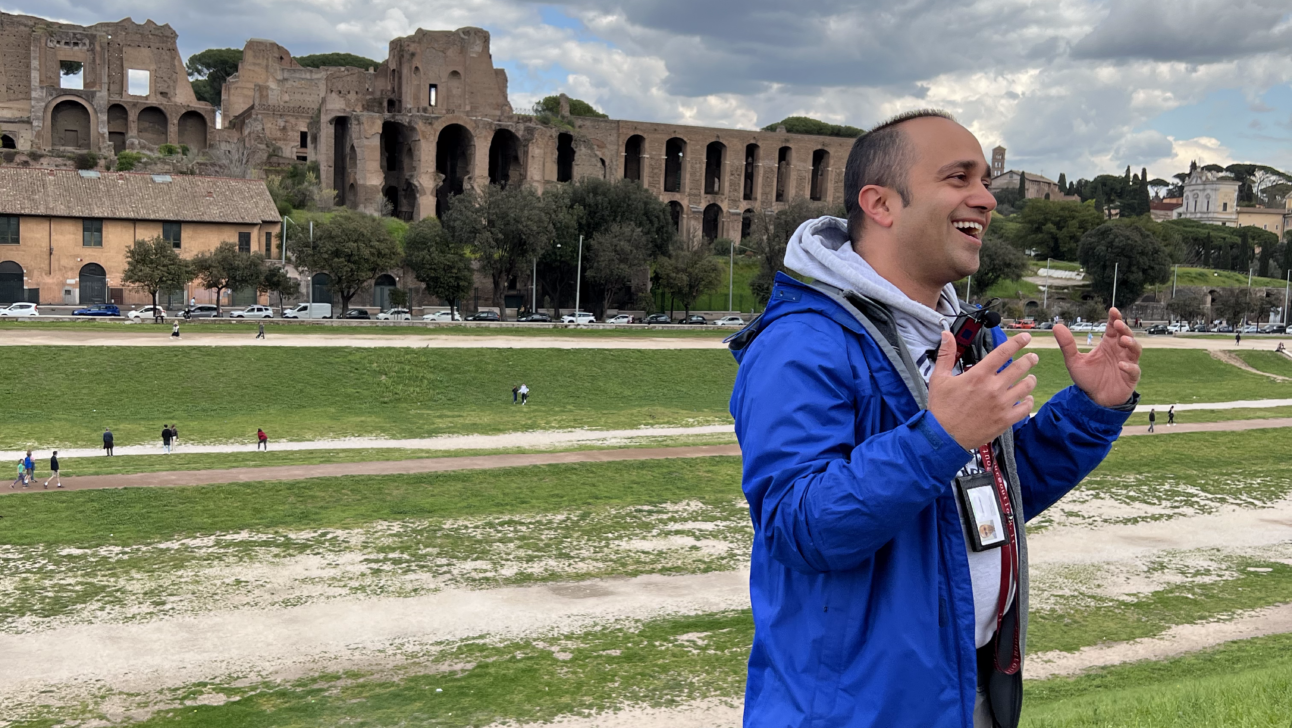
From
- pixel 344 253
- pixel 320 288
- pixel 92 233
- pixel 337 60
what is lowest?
pixel 320 288

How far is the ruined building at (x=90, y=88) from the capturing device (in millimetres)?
64750

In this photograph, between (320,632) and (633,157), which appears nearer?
(320,632)

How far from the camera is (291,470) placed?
1956 cm

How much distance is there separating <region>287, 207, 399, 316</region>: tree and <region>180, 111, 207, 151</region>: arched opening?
32.0 m

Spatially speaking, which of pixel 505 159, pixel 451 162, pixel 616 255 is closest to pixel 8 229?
pixel 616 255

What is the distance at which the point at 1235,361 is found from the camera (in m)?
48.9

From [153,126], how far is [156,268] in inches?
1404

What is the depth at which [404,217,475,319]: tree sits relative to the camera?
47269mm

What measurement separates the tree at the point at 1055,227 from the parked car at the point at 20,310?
2892 inches

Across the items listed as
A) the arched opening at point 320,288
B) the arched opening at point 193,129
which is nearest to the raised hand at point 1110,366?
the arched opening at point 320,288

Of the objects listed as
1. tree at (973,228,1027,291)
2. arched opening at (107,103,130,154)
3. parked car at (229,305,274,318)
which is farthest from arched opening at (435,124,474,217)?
tree at (973,228,1027,291)

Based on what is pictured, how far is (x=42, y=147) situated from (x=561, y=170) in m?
33.2

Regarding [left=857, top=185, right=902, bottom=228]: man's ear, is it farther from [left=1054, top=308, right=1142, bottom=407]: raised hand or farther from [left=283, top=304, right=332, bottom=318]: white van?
[left=283, top=304, right=332, bottom=318]: white van

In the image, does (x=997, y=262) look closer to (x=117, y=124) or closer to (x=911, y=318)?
(x=117, y=124)
